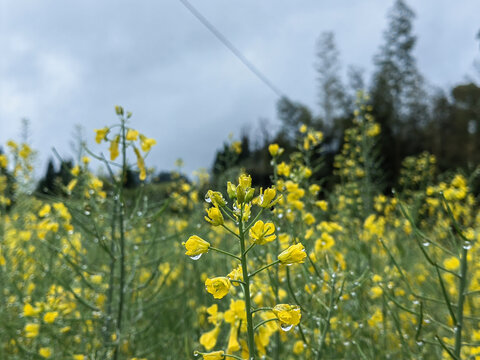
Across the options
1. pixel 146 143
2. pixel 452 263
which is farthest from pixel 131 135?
pixel 452 263

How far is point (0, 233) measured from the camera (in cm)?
342

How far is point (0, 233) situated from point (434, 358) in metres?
3.59

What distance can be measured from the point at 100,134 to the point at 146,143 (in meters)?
0.21

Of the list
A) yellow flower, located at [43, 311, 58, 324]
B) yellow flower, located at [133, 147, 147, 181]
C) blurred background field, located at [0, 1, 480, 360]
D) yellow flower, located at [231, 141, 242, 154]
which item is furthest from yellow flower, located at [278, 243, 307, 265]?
yellow flower, located at [231, 141, 242, 154]

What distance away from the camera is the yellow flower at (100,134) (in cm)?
174

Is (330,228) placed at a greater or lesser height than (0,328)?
greater

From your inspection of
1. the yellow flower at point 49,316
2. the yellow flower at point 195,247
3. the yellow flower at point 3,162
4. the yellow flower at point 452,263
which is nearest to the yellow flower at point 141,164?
the yellow flower at point 49,316

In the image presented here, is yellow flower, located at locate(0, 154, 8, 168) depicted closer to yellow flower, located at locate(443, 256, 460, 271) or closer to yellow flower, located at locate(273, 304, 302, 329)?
yellow flower, located at locate(273, 304, 302, 329)

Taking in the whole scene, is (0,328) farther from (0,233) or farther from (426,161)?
(426,161)

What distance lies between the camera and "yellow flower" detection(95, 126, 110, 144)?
1735 millimetres

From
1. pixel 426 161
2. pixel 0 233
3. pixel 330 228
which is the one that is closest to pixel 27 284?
pixel 0 233

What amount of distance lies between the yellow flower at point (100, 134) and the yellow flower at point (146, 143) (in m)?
0.17

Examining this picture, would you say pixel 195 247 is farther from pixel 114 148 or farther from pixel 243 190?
pixel 114 148

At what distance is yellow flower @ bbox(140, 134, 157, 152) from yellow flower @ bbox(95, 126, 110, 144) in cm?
17
